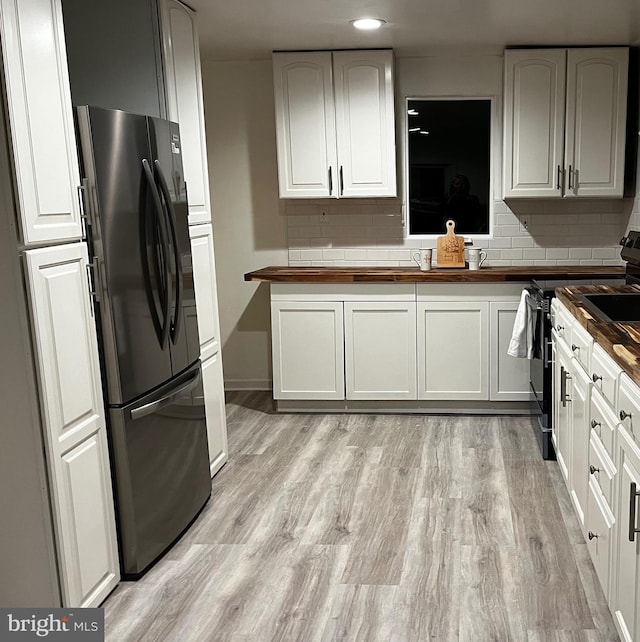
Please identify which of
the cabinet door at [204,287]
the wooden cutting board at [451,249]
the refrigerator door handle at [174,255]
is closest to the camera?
the refrigerator door handle at [174,255]

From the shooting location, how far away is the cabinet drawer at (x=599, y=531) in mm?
2314

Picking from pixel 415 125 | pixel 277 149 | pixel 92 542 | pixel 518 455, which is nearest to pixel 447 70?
pixel 415 125

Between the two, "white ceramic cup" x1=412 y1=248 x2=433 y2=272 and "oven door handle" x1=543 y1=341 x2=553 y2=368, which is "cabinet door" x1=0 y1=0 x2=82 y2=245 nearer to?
"oven door handle" x1=543 y1=341 x2=553 y2=368

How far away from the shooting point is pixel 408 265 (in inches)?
206

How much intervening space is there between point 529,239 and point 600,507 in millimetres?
2988

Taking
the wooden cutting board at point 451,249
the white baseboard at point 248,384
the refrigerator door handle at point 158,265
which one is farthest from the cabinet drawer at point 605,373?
the white baseboard at point 248,384

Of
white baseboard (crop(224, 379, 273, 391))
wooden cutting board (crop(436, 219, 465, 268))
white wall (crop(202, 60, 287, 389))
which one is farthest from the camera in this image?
white baseboard (crop(224, 379, 273, 391))

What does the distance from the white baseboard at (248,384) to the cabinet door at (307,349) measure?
2.07 feet

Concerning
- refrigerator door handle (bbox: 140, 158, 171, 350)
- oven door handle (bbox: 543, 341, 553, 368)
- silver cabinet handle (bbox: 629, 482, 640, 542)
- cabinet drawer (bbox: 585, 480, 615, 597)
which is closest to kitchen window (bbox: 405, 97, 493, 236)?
oven door handle (bbox: 543, 341, 553, 368)

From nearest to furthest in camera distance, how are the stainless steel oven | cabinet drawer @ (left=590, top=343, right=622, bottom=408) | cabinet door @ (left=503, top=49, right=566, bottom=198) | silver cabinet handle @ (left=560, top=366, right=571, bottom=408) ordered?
cabinet drawer @ (left=590, top=343, right=622, bottom=408)
silver cabinet handle @ (left=560, top=366, right=571, bottom=408)
the stainless steel oven
cabinet door @ (left=503, top=49, right=566, bottom=198)

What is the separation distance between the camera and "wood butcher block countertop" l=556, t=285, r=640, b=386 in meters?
2.09

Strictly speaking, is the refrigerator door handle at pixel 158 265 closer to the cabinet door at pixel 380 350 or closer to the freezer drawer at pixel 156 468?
the freezer drawer at pixel 156 468

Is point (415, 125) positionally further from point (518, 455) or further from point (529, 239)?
point (518, 455)

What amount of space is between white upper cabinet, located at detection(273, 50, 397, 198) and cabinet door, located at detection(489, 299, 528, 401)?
105 centimetres
